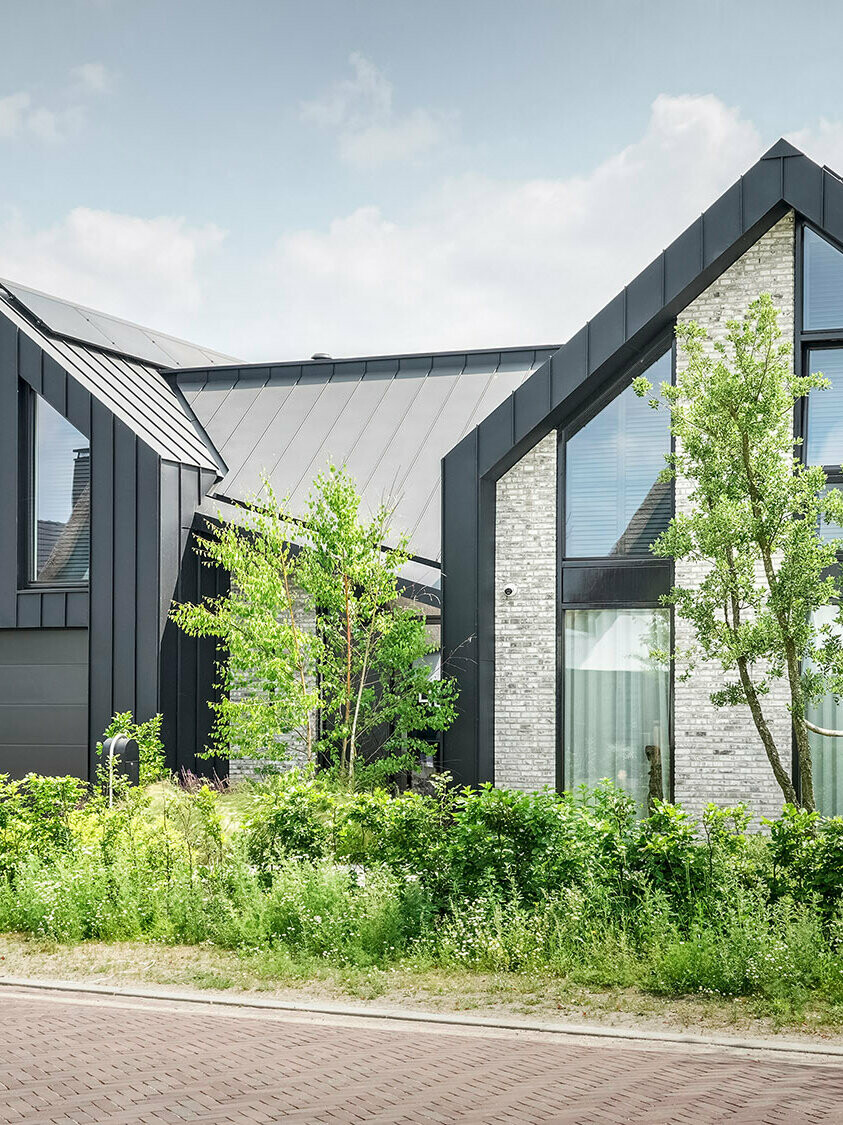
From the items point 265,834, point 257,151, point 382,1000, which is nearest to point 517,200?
point 257,151

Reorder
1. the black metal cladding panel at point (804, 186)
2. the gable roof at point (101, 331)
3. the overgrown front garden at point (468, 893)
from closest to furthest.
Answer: the overgrown front garden at point (468, 893), the black metal cladding panel at point (804, 186), the gable roof at point (101, 331)

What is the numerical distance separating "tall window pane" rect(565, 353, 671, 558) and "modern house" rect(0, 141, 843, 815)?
0.08 ft

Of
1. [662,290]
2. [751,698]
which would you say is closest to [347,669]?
[751,698]

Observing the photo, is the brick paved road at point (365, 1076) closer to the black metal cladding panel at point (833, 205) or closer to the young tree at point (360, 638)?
the young tree at point (360, 638)

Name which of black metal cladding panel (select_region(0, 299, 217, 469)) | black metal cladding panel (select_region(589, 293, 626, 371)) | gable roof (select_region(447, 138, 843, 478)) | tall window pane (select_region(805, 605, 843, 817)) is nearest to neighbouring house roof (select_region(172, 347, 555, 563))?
black metal cladding panel (select_region(0, 299, 217, 469))

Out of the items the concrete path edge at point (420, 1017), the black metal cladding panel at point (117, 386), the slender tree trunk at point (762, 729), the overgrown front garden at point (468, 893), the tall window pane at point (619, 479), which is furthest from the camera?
the black metal cladding panel at point (117, 386)

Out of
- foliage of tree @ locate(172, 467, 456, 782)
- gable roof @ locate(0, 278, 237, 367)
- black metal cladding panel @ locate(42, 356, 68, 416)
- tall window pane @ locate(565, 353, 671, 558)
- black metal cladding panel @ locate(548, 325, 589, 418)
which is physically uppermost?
gable roof @ locate(0, 278, 237, 367)

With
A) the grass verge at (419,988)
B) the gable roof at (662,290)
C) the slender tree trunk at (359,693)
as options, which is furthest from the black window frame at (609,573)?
the grass verge at (419,988)

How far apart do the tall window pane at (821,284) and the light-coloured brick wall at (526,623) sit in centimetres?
343

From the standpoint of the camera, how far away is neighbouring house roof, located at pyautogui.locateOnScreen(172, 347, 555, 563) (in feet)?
63.6

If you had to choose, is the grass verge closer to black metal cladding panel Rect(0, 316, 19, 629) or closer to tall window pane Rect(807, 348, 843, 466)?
tall window pane Rect(807, 348, 843, 466)

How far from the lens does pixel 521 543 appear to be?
49.8 ft

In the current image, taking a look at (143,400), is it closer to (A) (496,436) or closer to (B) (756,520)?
(A) (496,436)

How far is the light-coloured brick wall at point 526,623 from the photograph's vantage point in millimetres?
14906
